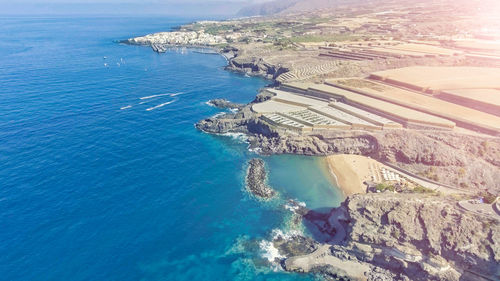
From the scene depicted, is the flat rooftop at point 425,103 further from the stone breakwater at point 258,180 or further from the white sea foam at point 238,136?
the stone breakwater at point 258,180

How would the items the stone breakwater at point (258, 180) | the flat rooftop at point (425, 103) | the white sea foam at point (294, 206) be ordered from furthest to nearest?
1. the flat rooftop at point (425, 103)
2. the stone breakwater at point (258, 180)
3. the white sea foam at point (294, 206)

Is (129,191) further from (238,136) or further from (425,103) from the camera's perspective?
(425,103)

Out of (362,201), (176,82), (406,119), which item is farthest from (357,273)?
(176,82)

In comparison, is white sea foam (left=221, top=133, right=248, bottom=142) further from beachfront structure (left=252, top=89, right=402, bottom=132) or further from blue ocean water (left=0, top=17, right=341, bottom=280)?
beachfront structure (left=252, top=89, right=402, bottom=132)

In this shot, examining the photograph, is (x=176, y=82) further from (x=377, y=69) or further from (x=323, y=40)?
(x=323, y=40)

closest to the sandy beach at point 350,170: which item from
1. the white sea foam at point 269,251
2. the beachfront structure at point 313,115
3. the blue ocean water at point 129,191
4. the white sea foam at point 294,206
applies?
the blue ocean water at point 129,191

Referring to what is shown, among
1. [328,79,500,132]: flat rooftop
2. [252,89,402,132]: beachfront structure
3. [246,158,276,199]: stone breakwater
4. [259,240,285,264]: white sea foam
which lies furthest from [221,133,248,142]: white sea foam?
[328,79,500,132]: flat rooftop
